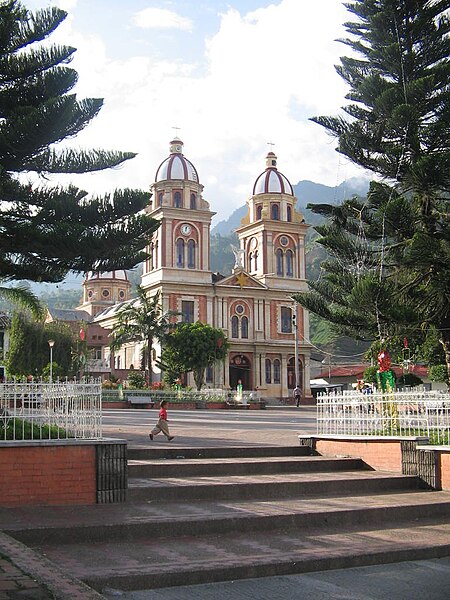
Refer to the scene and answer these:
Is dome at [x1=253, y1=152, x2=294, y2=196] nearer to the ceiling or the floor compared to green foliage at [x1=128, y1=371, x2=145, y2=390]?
nearer to the ceiling

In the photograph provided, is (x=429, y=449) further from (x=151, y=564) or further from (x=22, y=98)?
(x=22, y=98)

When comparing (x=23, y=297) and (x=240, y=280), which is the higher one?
(x=240, y=280)

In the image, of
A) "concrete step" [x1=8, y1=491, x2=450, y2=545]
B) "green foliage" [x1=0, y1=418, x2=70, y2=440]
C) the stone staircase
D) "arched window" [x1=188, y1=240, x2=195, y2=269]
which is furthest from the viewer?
"arched window" [x1=188, y1=240, x2=195, y2=269]

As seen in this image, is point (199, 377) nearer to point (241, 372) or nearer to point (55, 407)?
point (241, 372)

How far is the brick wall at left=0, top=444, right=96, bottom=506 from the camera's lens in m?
7.62

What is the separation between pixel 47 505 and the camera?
768 cm

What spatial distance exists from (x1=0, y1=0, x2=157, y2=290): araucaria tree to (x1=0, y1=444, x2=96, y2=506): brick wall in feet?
10.00

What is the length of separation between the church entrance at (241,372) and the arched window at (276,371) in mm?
2137

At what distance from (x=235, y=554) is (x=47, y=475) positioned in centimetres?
244

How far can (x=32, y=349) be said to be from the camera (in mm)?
46219

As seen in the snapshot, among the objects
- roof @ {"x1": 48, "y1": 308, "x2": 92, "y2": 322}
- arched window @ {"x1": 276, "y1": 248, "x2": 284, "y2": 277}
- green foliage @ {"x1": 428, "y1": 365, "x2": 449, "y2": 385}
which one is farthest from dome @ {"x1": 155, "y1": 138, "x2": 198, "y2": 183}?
green foliage @ {"x1": 428, "y1": 365, "x2": 449, "y2": 385}

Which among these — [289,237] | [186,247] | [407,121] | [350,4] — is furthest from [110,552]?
[289,237]

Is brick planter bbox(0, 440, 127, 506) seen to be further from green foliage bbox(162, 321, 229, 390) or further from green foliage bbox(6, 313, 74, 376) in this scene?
green foliage bbox(162, 321, 229, 390)

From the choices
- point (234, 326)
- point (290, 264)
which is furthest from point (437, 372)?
point (290, 264)
